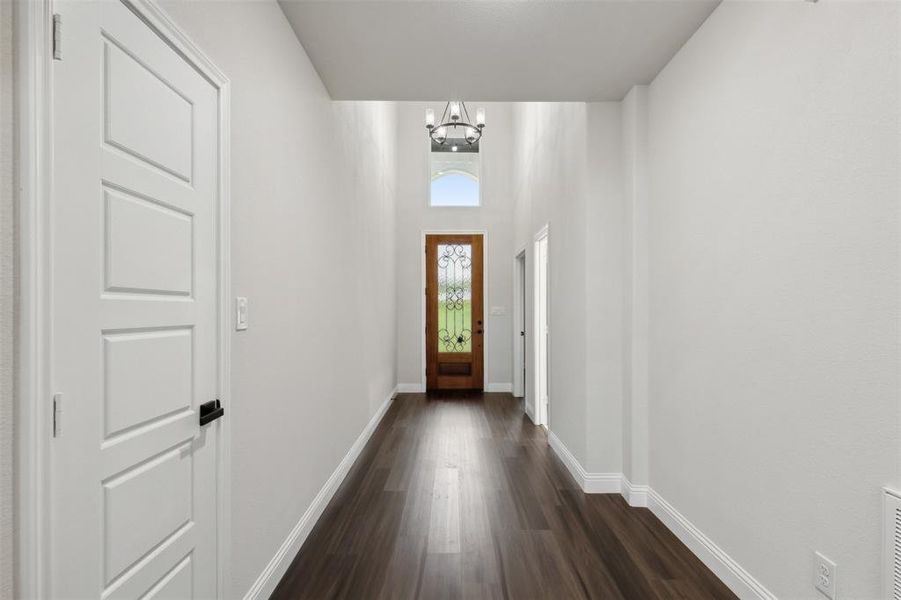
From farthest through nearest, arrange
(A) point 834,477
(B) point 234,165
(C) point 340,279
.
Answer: (C) point 340,279
(B) point 234,165
(A) point 834,477

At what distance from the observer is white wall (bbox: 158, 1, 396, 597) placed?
1.65 metres

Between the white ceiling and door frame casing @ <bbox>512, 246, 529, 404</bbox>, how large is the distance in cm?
318

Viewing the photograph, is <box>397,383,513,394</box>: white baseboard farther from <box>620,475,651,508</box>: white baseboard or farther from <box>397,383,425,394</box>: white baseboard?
<box>620,475,651,508</box>: white baseboard

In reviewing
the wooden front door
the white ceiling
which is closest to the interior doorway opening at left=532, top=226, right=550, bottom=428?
the wooden front door

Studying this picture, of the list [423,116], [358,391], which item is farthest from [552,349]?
[423,116]

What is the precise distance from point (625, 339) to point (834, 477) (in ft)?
4.94

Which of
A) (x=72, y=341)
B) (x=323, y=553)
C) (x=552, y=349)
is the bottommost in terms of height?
(x=323, y=553)

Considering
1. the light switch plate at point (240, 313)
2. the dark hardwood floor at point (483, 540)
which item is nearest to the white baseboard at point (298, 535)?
the dark hardwood floor at point (483, 540)

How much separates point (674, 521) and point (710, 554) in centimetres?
33

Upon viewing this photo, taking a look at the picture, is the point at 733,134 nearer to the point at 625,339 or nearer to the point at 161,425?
the point at 625,339

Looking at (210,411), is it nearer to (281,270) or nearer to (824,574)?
(281,270)

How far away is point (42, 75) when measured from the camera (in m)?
0.86

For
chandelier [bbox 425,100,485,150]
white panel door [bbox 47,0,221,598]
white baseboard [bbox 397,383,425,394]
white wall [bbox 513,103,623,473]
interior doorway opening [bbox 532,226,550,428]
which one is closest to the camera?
white panel door [bbox 47,0,221,598]

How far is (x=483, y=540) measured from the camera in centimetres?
235
